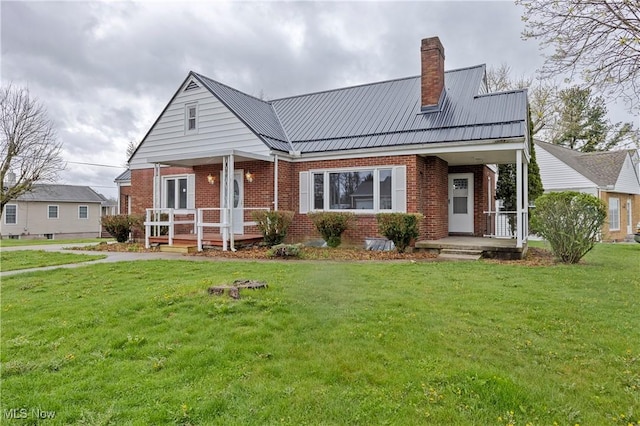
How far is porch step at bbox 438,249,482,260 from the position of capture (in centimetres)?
1001

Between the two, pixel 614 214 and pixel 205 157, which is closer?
pixel 205 157

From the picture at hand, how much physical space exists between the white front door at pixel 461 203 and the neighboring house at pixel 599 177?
11363 millimetres

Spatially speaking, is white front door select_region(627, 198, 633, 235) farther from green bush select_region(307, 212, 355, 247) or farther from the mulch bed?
green bush select_region(307, 212, 355, 247)

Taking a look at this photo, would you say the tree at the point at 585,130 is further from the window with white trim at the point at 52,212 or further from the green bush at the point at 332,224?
the window with white trim at the point at 52,212

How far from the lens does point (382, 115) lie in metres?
13.7

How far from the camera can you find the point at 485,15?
30.6 ft

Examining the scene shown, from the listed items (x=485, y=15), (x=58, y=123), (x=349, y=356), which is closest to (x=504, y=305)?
(x=349, y=356)

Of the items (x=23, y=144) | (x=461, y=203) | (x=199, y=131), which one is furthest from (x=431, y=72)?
(x=23, y=144)

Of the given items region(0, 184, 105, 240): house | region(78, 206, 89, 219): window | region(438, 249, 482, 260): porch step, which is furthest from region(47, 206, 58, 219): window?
region(438, 249, 482, 260): porch step

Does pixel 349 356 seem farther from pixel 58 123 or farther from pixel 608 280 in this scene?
pixel 58 123

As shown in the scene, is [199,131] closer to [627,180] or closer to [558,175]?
[558,175]

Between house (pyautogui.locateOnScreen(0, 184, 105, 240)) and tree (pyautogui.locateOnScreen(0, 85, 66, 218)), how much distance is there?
5.72m

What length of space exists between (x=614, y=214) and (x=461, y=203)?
1527 cm

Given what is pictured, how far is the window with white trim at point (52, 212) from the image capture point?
1357 inches
